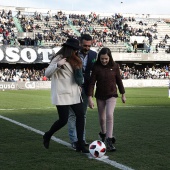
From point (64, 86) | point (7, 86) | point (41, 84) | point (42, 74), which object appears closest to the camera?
point (64, 86)

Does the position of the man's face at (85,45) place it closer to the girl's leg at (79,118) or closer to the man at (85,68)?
the man at (85,68)

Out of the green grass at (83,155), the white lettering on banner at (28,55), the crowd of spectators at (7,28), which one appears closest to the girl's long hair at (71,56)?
the green grass at (83,155)

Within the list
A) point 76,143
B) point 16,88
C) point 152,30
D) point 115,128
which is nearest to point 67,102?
point 76,143

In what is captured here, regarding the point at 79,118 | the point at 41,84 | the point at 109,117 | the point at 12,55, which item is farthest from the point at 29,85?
the point at 79,118

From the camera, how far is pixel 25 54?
152 feet

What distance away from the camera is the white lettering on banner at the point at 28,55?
46312 mm

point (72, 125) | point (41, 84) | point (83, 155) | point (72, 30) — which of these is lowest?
point (41, 84)

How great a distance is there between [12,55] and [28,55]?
1.85m

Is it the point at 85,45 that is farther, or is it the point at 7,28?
the point at 7,28

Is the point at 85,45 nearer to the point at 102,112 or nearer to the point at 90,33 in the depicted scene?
the point at 102,112

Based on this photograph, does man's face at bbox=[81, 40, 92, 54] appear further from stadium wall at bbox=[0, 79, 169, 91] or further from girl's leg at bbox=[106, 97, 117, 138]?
stadium wall at bbox=[0, 79, 169, 91]

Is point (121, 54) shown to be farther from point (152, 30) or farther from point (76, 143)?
point (76, 143)

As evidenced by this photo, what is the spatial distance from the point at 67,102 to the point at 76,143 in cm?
81

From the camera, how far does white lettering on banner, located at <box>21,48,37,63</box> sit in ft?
152
